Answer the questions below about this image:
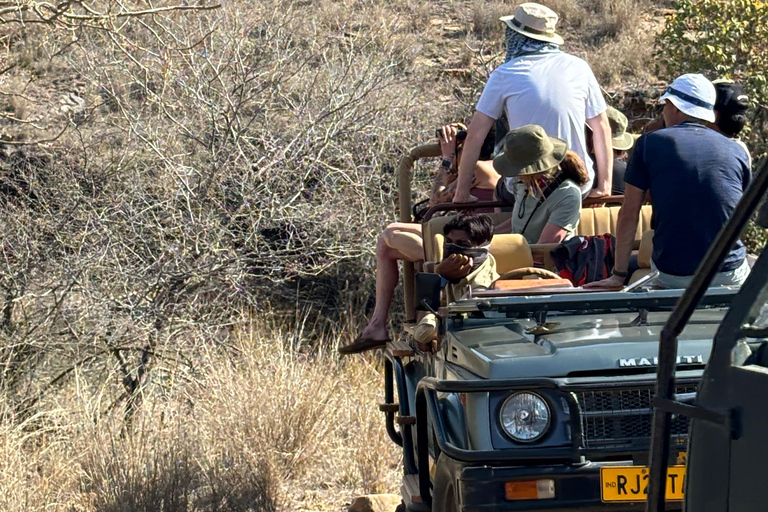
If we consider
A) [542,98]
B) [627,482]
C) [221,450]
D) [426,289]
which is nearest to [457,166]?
[542,98]

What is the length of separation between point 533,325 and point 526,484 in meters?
0.77

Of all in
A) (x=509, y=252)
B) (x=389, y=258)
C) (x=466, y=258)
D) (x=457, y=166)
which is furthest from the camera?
(x=457, y=166)

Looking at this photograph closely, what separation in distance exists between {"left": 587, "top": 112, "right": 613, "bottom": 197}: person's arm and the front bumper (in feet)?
9.74

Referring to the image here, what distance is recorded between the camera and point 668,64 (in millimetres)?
11781

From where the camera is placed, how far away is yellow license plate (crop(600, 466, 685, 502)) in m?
3.44

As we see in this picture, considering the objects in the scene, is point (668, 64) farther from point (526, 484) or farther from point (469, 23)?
point (526, 484)

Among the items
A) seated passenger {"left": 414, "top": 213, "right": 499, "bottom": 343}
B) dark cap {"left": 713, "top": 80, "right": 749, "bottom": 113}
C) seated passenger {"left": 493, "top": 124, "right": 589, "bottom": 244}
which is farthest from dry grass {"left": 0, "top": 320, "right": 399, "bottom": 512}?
dark cap {"left": 713, "top": 80, "right": 749, "bottom": 113}

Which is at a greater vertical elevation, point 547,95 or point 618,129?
point 547,95

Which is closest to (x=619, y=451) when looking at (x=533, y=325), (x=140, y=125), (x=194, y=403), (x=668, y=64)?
(x=533, y=325)

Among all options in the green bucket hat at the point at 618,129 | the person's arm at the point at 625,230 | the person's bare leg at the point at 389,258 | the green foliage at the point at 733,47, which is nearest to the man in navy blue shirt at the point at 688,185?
the person's arm at the point at 625,230

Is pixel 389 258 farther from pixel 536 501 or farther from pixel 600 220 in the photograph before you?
pixel 536 501

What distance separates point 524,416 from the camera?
3619 mm

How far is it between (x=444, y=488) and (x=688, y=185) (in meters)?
1.60

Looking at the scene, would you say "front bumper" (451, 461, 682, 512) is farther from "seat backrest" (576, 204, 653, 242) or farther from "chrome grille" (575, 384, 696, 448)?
"seat backrest" (576, 204, 653, 242)
